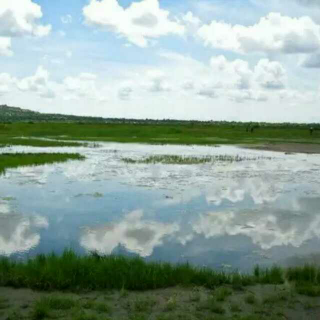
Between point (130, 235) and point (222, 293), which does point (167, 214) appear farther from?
point (222, 293)

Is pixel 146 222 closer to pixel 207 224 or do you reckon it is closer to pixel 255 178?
pixel 207 224

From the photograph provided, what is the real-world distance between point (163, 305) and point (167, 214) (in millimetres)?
9863

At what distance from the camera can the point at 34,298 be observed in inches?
359

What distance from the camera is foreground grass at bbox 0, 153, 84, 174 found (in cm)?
3316

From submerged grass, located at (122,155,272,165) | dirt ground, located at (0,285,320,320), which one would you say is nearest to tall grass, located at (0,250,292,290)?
dirt ground, located at (0,285,320,320)

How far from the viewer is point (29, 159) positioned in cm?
3597

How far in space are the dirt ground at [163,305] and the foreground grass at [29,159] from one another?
74.8 ft

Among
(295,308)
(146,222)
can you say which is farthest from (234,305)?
(146,222)

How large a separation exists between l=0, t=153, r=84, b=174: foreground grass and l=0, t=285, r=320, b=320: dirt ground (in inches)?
898

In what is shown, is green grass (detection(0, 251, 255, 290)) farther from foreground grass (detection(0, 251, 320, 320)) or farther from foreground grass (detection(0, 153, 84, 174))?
foreground grass (detection(0, 153, 84, 174))

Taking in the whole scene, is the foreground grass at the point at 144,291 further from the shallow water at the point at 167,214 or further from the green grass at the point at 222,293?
the shallow water at the point at 167,214

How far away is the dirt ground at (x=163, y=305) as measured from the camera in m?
8.33

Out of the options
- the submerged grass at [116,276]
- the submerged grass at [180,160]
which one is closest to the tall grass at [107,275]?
the submerged grass at [116,276]

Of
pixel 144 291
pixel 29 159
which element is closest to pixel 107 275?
pixel 144 291
